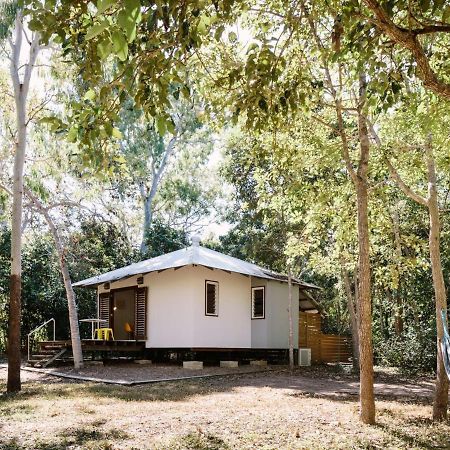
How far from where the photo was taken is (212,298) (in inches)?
683

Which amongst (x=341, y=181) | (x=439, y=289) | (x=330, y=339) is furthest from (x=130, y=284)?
(x=439, y=289)

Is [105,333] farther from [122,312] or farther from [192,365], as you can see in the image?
[192,365]

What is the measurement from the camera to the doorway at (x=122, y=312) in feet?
63.3

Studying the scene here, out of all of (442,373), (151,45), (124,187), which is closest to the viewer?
(151,45)

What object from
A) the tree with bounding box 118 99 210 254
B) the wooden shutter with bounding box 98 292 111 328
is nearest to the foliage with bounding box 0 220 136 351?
the wooden shutter with bounding box 98 292 111 328

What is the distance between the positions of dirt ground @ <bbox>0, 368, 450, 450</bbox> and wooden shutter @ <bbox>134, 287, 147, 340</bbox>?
5.67 meters

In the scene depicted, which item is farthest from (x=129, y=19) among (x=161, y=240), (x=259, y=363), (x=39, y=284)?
(x=161, y=240)

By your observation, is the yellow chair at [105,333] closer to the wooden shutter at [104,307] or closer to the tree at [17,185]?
the wooden shutter at [104,307]

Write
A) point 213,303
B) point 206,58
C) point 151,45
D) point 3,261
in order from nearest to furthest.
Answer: point 151,45 < point 206,58 < point 213,303 < point 3,261

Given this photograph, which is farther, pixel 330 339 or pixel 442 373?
pixel 330 339

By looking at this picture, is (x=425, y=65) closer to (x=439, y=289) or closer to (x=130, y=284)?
(x=439, y=289)

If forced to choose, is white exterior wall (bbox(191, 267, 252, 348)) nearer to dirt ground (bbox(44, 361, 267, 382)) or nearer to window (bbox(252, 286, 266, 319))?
window (bbox(252, 286, 266, 319))

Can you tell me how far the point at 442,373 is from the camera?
25.5ft

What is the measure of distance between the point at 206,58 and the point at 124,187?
20.7 feet
